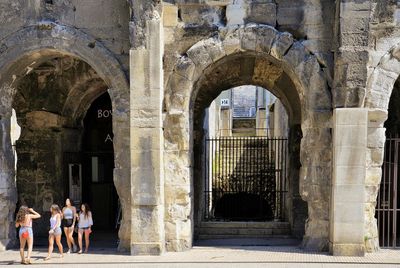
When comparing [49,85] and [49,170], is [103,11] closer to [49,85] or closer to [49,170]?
[49,85]

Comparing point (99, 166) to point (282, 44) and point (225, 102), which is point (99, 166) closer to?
point (282, 44)

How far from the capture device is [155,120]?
8664mm

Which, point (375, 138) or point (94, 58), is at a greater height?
point (94, 58)

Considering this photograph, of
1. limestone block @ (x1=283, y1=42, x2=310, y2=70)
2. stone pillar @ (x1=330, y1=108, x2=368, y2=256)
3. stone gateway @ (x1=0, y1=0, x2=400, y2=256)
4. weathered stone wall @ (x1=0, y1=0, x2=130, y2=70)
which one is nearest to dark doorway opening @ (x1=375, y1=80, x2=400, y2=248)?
stone gateway @ (x1=0, y1=0, x2=400, y2=256)

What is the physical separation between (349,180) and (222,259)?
9.23ft

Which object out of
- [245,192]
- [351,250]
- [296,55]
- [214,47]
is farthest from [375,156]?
[245,192]

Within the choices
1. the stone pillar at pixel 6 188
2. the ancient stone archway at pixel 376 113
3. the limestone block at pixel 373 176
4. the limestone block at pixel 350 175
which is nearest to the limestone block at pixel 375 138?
the ancient stone archway at pixel 376 113

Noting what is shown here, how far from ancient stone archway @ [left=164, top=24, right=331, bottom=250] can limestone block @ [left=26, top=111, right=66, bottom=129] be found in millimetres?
A: 4307

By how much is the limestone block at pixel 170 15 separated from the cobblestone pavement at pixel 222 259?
15.1ft

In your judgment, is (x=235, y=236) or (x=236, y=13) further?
(x=235, y=236)

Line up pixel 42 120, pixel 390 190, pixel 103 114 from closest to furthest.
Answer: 1. pixel 390 190
2. pixel 42 120
3. pixel 103 114

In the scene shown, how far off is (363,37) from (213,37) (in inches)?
112

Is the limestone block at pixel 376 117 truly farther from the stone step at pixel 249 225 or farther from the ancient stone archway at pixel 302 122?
the stone step at pixel 249 225

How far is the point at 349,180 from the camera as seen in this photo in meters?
8.41
